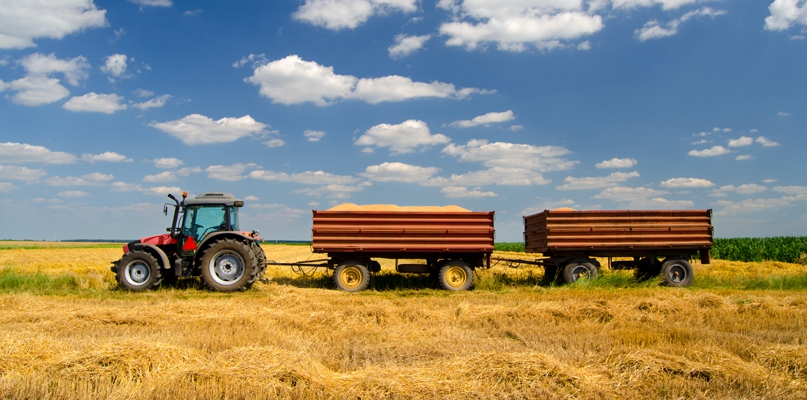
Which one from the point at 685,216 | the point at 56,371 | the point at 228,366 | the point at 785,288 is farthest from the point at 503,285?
the point at 56,371

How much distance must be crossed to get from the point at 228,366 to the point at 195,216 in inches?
298

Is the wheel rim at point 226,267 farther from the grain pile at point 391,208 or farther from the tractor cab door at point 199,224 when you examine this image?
the grain pile at point 391,208

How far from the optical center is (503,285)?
1284 cm

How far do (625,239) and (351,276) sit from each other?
21.8 feet

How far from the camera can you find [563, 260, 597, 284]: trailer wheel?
12.6 metres

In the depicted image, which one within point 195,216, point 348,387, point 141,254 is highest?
point 195,216

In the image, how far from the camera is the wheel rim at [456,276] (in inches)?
478

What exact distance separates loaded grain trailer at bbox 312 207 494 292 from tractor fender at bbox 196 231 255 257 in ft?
5.09

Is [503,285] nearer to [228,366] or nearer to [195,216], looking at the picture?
[195,216]

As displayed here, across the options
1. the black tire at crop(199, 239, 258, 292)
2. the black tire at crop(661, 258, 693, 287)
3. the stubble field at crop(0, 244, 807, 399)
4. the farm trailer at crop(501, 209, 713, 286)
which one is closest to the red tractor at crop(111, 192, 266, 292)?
the black tire at crop(199, 239, 258, 292)

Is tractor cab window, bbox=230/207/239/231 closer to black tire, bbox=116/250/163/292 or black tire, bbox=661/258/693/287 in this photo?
black tire, bbox=116/250/163/292

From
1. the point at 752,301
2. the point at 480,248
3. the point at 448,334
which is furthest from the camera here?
the point at 480,248

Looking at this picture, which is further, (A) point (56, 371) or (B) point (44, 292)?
(B) point (44, 292)

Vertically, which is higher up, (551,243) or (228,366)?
(551,243)
